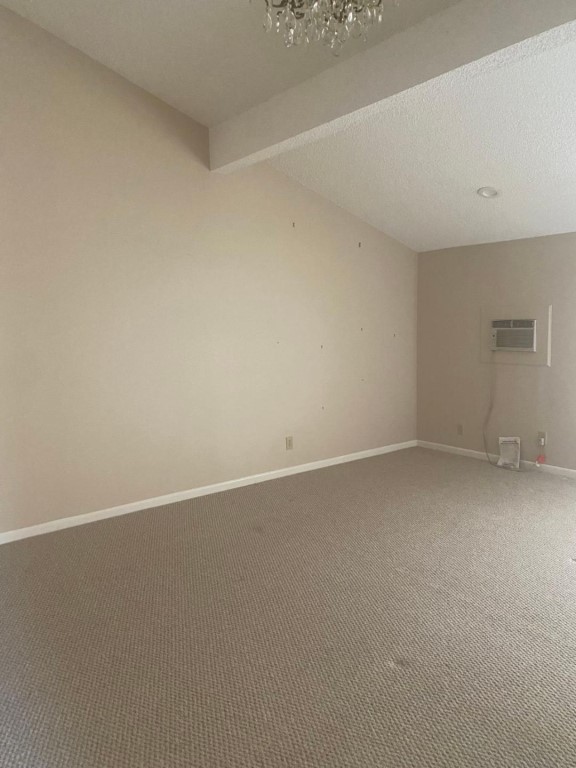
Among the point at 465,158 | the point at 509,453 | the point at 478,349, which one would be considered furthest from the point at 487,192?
the point at 509,453

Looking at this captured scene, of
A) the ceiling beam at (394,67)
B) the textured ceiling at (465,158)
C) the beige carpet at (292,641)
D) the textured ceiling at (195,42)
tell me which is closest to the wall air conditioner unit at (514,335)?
the textured ceiling at (465,158)

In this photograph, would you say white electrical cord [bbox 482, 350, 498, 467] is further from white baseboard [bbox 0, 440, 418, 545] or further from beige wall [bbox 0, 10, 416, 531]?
beige wall [bbox 0, 10, 416, 531]

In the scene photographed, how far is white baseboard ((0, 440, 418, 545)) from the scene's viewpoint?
325 centimetres

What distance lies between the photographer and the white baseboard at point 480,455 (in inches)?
183

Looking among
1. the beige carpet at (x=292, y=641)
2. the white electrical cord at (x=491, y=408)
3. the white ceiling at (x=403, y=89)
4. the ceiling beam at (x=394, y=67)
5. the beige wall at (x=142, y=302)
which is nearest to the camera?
the beige carpet at (x=292, y=641)

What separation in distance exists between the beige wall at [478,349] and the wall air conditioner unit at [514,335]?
0.17 meters

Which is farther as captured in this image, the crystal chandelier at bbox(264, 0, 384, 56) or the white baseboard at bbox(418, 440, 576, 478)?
the white baseboard at bbox(418, 440, 576, 478)

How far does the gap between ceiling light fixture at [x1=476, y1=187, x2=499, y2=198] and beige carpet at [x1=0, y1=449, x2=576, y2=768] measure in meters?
2.44

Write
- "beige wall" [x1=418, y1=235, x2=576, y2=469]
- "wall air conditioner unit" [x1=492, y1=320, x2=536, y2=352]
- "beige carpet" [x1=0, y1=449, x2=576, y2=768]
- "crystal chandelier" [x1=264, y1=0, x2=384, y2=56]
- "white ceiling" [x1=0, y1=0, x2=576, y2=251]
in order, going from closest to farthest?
"beige carpet" [x1=0, y1=449, x2=576, y2=768], "crystal chandelier" [x1=264, y1=0, x2=384, y2=56], "white ceiling" [x1=0, y1=0, x2=576, y2=251], "beige wall" [x1=418, y1=235, x2=576, y2=469], "wall air conditioner unit" [x1=492, y1=320, x2=536, y2=352]

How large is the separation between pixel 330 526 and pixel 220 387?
1.44 meters

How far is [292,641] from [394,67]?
280 cm

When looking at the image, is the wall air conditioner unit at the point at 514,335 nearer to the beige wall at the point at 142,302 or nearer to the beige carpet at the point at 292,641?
the beige wall at the point at 142,302

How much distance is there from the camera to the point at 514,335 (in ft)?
16.1

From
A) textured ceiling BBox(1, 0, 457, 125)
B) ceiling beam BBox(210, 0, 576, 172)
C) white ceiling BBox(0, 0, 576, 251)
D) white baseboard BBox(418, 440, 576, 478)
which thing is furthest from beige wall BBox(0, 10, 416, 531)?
white baseboard BBox(418, 440, 576, 478)
